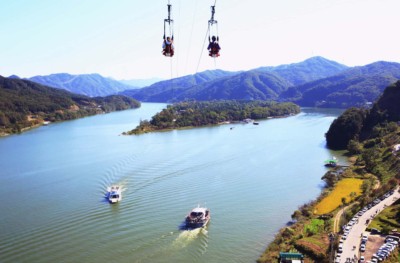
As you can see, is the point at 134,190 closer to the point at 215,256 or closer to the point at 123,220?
the point at 123,220

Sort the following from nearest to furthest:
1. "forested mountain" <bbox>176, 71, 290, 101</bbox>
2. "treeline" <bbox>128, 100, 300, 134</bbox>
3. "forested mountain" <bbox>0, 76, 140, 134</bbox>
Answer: "treeline" <bbox>128, 100, 300, 134</bbox>, "forested mountain" <bbox>0, 76, 140, 134</bbox>, "forested mountain" <bbox>176, 71, 290, 101</bbox>

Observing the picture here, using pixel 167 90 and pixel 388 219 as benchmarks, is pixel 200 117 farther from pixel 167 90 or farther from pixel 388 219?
pixel 167 90

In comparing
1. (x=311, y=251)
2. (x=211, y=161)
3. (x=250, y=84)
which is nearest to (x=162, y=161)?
(x=211, y=161)

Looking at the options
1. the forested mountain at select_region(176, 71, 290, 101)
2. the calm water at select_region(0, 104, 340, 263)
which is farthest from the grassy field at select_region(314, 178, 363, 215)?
the forested mountain at select_region(176, 71, 290, 101)

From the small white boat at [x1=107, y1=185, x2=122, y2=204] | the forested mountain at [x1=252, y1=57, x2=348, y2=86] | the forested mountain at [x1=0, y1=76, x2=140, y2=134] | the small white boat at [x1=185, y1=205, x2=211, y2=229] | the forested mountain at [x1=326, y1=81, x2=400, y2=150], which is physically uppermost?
the forested mountain at [x1=252, y1=57, x2=348, y2=86]

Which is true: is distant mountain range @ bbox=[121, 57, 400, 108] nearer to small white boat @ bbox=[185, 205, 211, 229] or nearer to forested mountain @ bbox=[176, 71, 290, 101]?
forested mountain @ bbox=[176, 71, 290, 101]

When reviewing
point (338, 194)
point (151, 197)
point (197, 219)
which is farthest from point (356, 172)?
point (151, 197)

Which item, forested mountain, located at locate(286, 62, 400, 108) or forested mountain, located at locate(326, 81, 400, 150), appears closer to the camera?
forested mountain, located at locate(326, 81, 400, 150)
